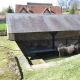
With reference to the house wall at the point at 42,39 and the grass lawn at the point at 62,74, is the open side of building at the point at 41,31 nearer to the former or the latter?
the house wall at the point at 42,39

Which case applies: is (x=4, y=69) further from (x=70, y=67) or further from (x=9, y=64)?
(x=70, y=67)

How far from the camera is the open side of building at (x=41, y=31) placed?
1709cm

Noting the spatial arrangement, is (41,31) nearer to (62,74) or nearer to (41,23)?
(41,23)

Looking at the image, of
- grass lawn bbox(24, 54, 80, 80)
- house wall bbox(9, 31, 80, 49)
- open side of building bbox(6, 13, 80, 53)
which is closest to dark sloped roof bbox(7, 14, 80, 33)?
open side of building bbox(6, 13, 80, 53)

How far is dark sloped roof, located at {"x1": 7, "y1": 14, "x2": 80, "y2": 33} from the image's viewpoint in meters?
17.0

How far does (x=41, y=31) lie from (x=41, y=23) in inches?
65.5

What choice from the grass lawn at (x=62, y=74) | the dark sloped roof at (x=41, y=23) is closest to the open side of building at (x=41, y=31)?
the dark sloped roof at (x=41, y=23)

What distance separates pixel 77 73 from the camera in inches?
254

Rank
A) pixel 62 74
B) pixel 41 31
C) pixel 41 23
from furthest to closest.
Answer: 1. pixel 41 23
2. pixel 41 31
3. pixel 62 74

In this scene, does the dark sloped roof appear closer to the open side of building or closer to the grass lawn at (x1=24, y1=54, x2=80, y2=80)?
the open side of building

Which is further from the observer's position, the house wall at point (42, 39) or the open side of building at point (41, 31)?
the house wall at point (42, 39)

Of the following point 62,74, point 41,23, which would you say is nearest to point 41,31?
point 41,23

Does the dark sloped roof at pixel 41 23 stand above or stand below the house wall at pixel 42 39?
above

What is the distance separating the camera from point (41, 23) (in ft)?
59.9
